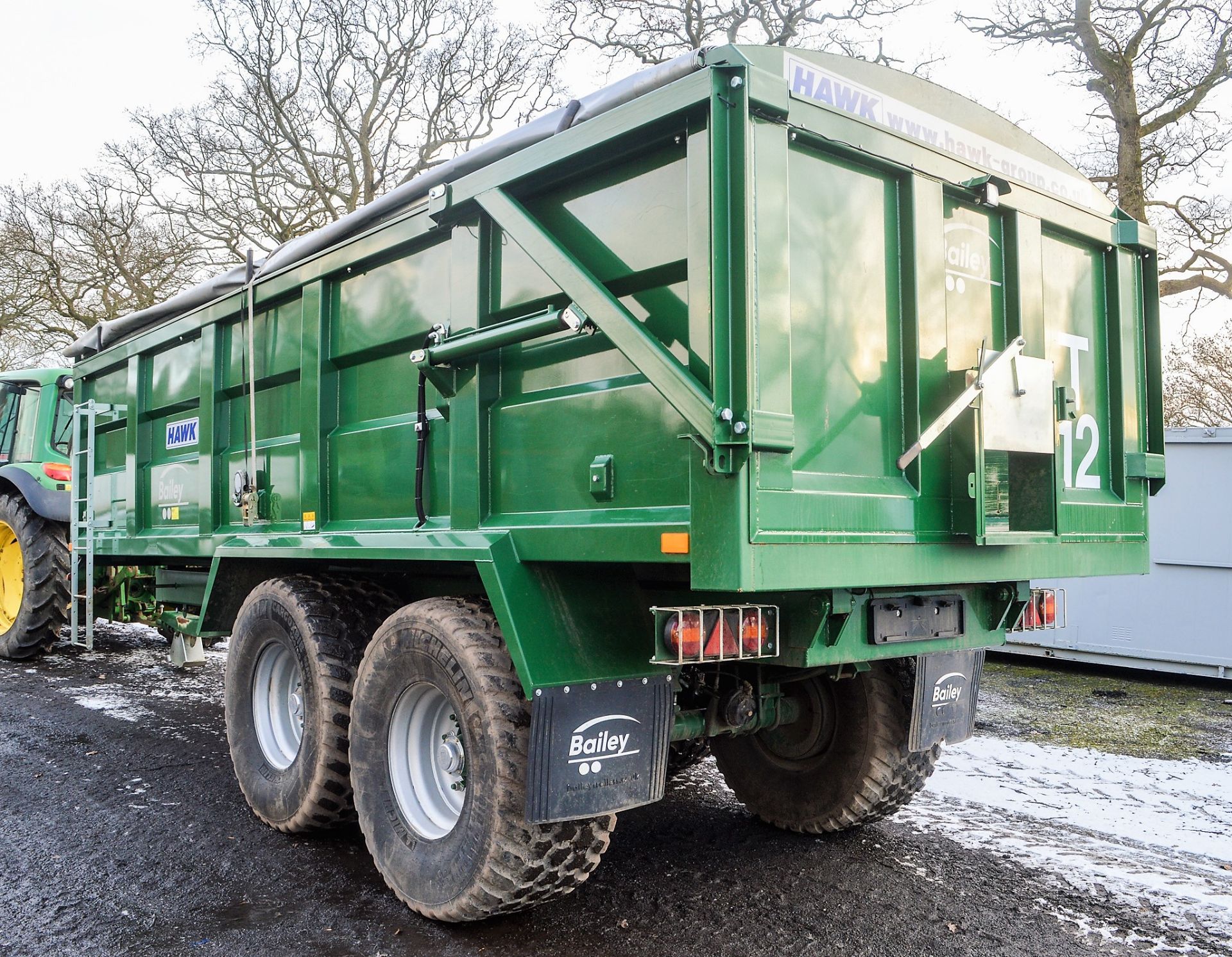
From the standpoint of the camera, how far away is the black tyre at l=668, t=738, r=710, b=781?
4.52 meters

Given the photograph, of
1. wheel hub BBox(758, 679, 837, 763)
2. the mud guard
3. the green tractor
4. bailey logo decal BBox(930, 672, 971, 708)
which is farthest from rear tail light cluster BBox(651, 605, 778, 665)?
the mud guard

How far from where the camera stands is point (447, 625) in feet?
10.7

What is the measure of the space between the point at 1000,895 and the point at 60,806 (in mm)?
4119

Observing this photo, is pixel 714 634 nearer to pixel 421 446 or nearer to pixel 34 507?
pixel 421 446

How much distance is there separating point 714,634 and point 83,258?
20780 millimetres

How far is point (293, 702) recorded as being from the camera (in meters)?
4.46

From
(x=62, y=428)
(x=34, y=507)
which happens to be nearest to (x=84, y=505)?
(x=34, y=507)

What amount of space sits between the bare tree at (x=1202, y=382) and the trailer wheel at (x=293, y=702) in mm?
18529

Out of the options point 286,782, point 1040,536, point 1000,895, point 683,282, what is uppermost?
point 683,282

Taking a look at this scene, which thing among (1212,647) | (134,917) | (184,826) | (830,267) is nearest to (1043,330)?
(830,267)

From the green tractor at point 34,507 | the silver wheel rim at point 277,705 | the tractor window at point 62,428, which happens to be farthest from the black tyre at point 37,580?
the silver wheel rim at point 277,705

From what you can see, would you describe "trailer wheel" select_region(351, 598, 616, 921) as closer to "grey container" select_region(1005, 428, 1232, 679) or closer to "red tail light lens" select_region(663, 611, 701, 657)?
"red tail light lens" select_region(663, 611, 701, 657)

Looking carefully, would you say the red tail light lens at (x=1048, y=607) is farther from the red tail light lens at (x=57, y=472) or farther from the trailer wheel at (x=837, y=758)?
the red tail light lens at (x=57, y=472)

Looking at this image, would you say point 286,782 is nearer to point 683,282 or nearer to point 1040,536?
point 683,282
